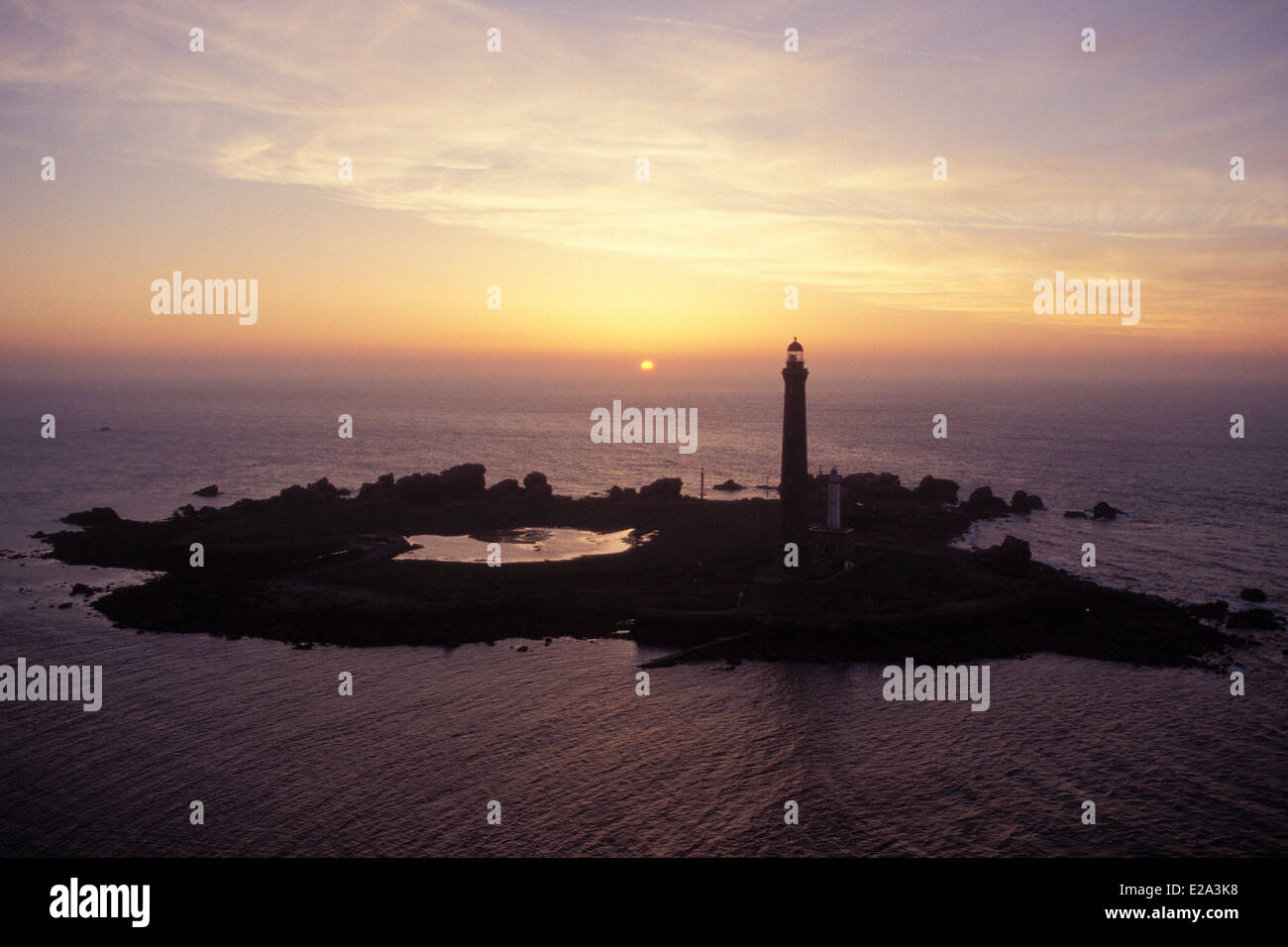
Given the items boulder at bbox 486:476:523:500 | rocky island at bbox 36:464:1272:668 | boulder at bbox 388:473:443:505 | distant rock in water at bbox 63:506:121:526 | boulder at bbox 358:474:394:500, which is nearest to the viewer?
rocky island at bbox 36:464:1272:668

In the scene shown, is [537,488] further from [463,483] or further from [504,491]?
[463,483]

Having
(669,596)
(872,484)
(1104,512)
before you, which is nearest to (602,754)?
(669,596)

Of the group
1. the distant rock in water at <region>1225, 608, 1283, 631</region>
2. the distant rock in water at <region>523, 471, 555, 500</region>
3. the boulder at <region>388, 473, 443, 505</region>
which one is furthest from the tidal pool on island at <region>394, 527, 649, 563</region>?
the distant rock in water at <region>1225, 608, 1283, 631</region>

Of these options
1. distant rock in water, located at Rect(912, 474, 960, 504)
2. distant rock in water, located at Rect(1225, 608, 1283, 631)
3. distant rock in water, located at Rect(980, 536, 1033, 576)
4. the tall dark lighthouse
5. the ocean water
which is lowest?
the ocean water

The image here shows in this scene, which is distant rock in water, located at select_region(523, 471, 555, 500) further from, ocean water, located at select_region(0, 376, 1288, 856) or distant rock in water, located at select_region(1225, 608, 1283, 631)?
distant rock in water, located at select_region(1225, 608, 1283, 631)

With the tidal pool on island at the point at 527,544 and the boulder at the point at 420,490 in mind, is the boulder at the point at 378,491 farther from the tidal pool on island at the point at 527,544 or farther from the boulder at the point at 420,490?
the tidal pool on island at the point at 527,544

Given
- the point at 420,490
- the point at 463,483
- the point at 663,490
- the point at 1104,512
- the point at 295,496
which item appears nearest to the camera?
the point at 420,490
